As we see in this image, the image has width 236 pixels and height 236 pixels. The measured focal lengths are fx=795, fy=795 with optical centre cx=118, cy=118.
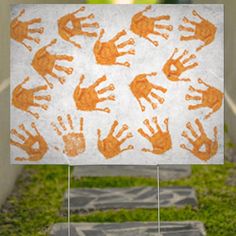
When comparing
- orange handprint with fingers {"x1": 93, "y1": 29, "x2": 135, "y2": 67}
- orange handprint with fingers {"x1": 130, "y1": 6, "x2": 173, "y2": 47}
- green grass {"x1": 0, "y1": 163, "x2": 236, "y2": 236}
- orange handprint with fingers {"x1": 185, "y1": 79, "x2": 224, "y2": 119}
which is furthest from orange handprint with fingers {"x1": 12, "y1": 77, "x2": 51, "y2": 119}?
green grass {"x1": 0, "y1": 163, "x2": 236, "y2": 236}

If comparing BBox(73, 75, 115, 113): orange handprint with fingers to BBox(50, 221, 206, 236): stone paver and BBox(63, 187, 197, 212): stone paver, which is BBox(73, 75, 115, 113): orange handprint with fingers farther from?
BBox(63, 187, 197, 212): stone paver

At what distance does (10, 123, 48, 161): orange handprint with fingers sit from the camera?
5.25 m

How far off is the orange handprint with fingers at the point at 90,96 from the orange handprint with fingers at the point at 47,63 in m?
0.13

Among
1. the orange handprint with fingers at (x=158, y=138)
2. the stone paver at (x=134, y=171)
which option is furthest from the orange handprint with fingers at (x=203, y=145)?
the stone paver at (x=134, y=171)

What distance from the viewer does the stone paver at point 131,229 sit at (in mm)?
5879

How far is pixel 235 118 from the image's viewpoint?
8.99 m

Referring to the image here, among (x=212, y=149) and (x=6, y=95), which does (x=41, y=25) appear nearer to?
(x=212, y=149)

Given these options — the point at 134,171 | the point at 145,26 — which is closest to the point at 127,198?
the point at 134,171

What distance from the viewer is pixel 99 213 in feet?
21.9

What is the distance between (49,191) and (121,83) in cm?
256

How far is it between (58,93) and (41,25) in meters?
0.46

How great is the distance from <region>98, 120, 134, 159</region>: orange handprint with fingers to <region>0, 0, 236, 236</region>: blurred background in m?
1.25

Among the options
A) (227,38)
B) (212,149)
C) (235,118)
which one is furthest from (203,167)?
(212,149)

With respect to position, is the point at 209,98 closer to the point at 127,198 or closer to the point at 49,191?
the point at 127,198
